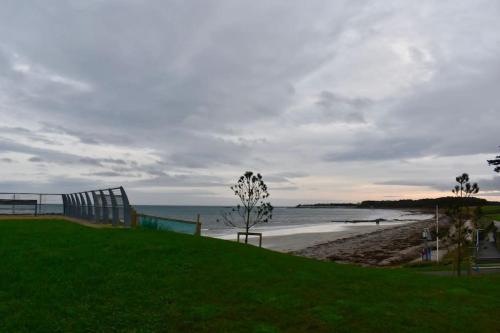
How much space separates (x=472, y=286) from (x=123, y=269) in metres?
8.92

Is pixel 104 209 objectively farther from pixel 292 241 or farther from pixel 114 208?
pixel 292 241

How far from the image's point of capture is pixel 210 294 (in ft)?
28.1

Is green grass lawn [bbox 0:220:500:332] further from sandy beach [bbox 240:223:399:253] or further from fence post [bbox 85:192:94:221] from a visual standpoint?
sandy beach [bbox 240:223:399:253]

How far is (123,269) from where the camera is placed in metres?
10.2

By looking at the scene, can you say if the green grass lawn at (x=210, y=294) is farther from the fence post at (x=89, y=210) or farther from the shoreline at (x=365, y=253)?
the shoreline at (x=365, y=253)

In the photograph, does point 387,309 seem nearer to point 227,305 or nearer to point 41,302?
point 227,305

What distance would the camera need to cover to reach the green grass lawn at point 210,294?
6979 millimetres

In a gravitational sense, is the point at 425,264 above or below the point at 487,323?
below

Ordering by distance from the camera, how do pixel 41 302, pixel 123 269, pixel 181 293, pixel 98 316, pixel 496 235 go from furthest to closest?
pixel 496 235 → pixel 123 269 → pixel 181 293 → pixel 41 302 → pixel 98 316

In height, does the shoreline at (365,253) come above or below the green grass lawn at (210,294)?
below

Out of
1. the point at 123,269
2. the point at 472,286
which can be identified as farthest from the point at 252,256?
the point at 472,286

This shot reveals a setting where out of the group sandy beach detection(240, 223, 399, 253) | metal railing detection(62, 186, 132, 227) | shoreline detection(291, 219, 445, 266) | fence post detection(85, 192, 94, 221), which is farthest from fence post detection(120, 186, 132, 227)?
sandy beach detection(240, 223, 399, 253)

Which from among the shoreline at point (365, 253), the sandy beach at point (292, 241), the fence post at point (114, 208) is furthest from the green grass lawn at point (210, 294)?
the sandy beach at point (292, 241)

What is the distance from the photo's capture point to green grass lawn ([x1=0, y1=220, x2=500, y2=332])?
698 centimetres
